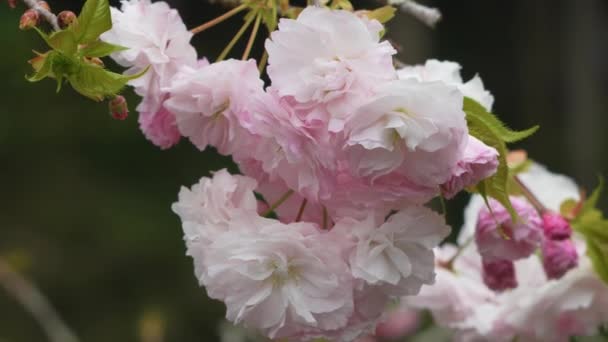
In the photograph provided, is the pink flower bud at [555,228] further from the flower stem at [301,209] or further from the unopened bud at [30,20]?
the unopened bud at [30,20]

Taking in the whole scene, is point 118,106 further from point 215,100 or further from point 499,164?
point 499,164

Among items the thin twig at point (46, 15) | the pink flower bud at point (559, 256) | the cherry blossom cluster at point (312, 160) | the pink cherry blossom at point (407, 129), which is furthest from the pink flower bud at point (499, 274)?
the thin twig at point (46, 15)

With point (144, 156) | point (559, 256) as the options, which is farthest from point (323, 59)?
point (144, 156)

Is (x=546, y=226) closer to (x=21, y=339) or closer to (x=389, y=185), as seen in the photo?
(x=389, y=185)

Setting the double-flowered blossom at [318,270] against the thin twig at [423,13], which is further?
the thin twig at [423,13]

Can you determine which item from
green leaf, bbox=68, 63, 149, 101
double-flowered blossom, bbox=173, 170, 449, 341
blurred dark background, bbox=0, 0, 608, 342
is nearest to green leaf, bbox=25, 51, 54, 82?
green leaf, bbox=68, 63, 149, 101

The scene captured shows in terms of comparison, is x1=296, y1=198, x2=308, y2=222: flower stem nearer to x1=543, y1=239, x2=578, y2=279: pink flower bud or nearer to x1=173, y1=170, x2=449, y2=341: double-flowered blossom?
x1=173, y1=170, x2=449, y2=341: double-flowered blossom

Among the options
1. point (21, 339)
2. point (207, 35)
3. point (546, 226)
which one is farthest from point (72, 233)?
point (546, 226)
